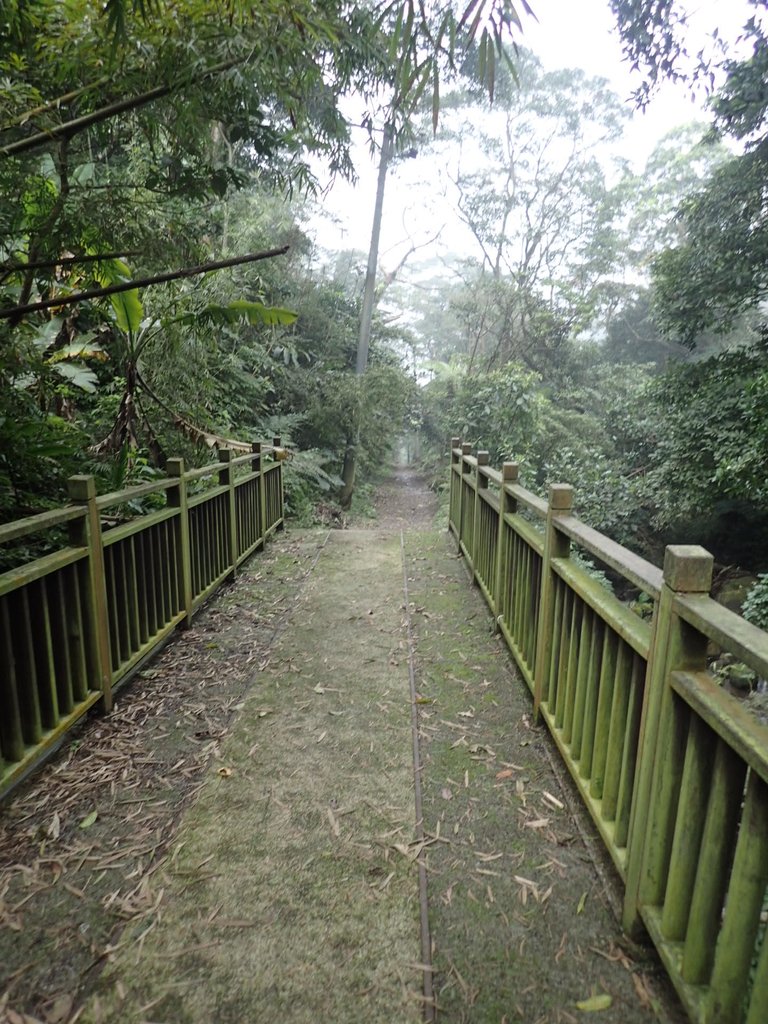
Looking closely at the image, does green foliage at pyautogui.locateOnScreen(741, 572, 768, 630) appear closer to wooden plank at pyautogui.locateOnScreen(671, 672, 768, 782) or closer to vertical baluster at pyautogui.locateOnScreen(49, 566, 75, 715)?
wooden plank at pyautogui.locateOnScreen(671, 672, 768, 782)

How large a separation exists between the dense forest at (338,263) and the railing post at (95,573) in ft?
3.57

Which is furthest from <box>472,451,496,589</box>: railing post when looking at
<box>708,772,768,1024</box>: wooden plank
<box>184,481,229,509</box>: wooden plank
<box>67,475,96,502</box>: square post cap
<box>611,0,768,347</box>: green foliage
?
<box>611,0,768,347</box>: green foliage

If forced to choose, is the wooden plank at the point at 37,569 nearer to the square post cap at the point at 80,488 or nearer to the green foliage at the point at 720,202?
the square post cap at the point at 80,488

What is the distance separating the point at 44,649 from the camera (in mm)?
2521

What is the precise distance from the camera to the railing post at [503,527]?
13.2 ft

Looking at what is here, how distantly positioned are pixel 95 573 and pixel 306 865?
1677 millimetres

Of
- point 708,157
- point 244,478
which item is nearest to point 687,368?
point 244,478

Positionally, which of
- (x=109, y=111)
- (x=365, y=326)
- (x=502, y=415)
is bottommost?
(x=502, y=415)

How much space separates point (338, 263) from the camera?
71.9 ft

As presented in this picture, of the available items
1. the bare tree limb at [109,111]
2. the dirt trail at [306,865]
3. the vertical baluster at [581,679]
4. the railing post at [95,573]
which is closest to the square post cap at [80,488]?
the railing post at [95,573]

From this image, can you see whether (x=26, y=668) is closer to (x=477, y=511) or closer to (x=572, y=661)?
(x=572, y=661)

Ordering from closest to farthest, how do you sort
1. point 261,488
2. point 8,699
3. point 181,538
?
point 8,699 → point 181,538 → point 261,488

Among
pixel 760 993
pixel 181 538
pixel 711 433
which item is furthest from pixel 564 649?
pixel 711 433

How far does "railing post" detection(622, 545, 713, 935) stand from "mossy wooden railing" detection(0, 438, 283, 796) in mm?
2209
